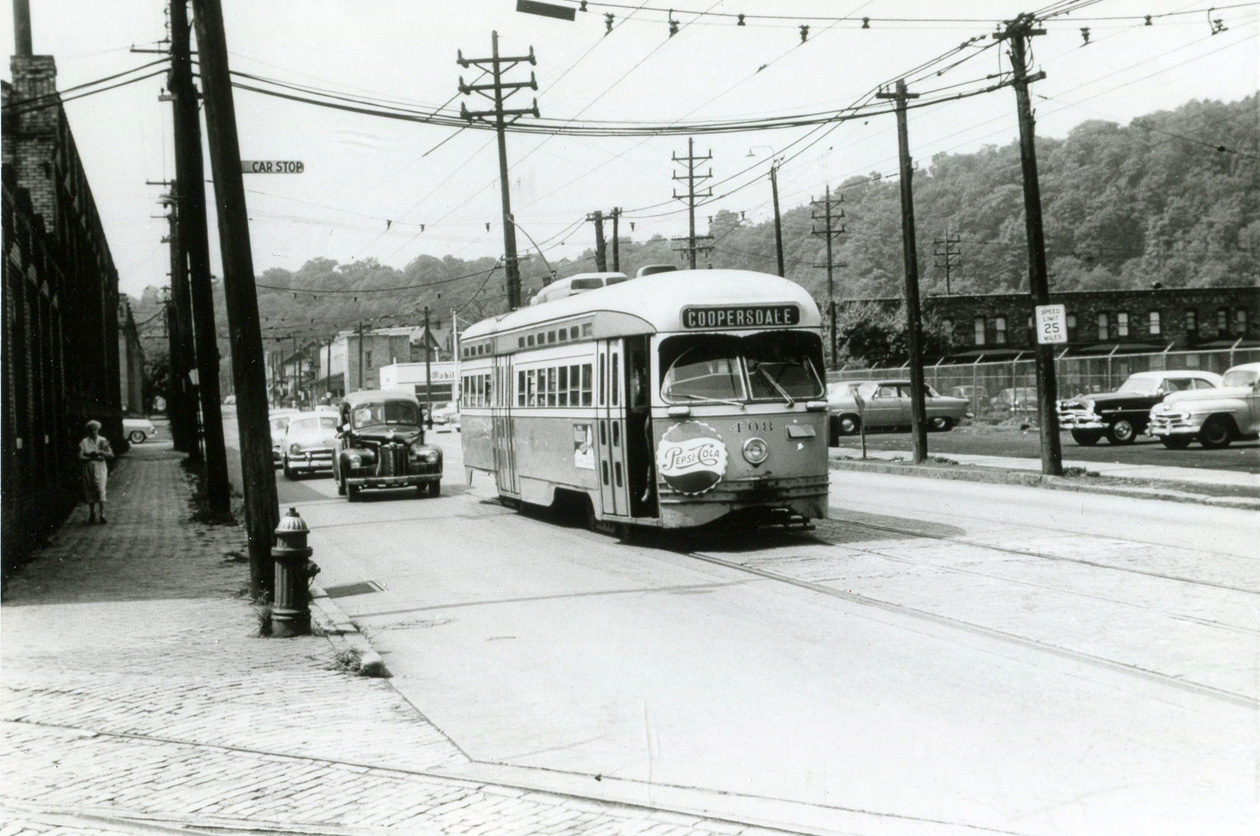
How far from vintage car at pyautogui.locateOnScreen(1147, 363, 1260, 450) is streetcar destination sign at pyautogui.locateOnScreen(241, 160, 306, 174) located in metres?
22.4

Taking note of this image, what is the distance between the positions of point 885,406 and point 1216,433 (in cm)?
1419

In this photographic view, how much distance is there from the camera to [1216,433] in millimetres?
28500

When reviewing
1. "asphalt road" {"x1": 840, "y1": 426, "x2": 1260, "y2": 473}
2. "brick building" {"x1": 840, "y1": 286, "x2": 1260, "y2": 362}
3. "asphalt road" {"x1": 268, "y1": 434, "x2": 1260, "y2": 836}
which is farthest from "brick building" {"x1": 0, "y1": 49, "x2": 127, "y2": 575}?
"brick building" {"x1": 840, "y1": 286, "x2": 1260, "y2": 362}

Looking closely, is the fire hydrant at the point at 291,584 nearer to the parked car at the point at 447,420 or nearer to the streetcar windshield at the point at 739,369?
the streetcar windshield at the point at 739,369

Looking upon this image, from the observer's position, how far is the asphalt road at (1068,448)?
82.2 feet

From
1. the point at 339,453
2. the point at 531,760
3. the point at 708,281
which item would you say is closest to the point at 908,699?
the point at 531,760

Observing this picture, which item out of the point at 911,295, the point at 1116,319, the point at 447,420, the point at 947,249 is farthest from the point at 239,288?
the point at 1116,319

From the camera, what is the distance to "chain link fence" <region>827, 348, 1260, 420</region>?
136 ft

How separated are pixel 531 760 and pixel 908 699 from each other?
2.31 m

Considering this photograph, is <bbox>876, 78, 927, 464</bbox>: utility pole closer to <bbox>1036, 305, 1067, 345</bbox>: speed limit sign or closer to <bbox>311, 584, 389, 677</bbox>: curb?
<bbox>1036, 305, 1067, 345</bbox>: speed limit sign

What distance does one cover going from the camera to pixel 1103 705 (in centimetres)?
717

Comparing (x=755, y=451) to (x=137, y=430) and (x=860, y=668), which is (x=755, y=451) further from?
(x=137, y=430)

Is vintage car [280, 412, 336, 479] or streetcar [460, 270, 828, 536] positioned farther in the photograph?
vintage car [280, 412, 336, 479]

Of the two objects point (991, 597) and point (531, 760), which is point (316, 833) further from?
point (991, 597)
